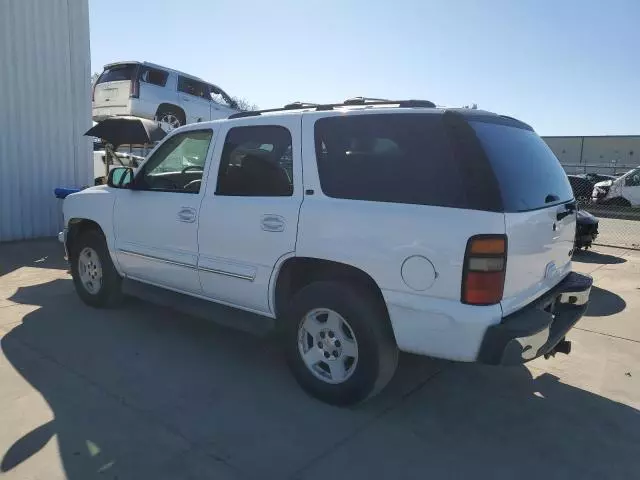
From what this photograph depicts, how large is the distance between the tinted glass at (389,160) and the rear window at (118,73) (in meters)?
10.9

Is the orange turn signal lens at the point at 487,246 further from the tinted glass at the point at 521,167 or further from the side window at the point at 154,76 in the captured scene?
the side window at the point at 154,76

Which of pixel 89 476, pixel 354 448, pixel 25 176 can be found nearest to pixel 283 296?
pixel 354 448

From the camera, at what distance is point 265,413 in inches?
129

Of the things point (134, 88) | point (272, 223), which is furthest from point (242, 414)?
point (134, 88)

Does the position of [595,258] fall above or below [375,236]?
below

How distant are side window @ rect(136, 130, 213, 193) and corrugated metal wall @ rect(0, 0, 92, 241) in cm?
537

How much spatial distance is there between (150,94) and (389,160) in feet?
36.8

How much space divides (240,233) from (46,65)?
7.35 meters

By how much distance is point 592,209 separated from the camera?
1878cm

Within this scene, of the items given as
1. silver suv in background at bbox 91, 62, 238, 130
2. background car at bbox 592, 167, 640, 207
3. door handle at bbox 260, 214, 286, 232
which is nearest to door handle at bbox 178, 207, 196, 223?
door handle at bbox 260, 214, 286, 232

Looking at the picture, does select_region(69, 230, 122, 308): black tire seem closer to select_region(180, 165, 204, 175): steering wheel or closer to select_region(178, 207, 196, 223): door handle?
select_region(180, 165, 204, 175): steering wheel

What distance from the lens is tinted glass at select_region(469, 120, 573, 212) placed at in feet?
9.58

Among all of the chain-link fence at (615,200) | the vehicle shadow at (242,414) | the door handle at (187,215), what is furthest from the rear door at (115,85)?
the chain-link fence at (615,200)

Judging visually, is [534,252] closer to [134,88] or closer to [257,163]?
[257,163]
